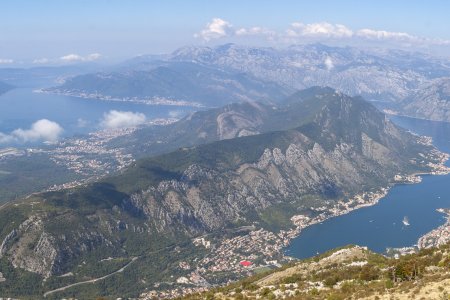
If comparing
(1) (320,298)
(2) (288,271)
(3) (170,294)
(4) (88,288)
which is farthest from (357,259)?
(4) (88,288)

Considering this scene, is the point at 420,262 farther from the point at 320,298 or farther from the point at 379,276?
the point at 320,298

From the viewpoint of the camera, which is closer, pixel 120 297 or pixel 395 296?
pixel 395 296

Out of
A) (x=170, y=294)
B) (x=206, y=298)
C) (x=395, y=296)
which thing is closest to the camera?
(x=395, y=296)

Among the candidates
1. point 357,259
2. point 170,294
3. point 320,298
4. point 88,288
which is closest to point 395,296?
point 320,298

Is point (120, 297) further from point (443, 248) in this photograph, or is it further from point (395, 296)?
point (395, 296)

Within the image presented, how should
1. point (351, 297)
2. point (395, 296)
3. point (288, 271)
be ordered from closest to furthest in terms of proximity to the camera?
point (395, 296) < point (351, 297) < point (288, 271)

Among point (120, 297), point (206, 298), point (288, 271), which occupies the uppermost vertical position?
point (206, 298)

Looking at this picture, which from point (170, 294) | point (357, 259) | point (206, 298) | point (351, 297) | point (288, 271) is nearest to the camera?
point (351, 297)

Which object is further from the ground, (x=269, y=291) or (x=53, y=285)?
(x=269, y=291)

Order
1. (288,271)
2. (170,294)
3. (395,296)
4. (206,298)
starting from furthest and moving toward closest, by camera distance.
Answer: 1. (170,294)
2. (288,271)
3. (206,298)
4. (395,296)
